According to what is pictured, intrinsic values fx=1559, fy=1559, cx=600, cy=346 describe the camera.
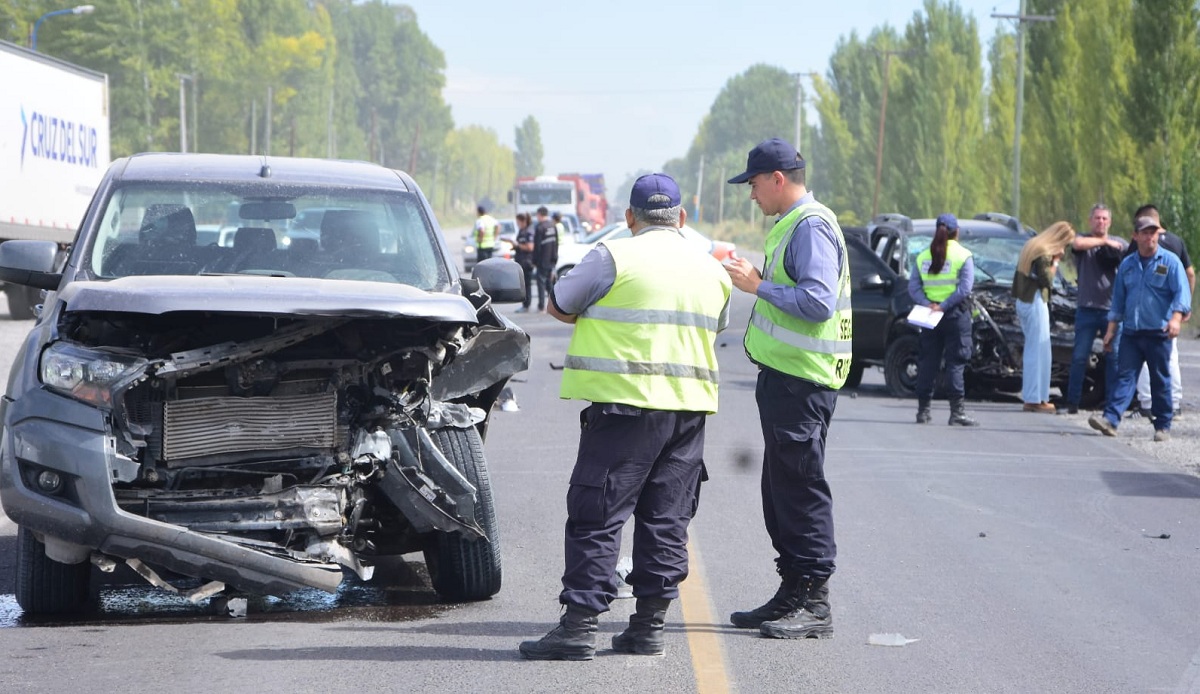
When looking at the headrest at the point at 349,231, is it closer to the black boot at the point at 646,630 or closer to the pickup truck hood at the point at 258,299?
the pickup truck hood at the point at 258,299

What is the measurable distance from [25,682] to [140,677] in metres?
0.37

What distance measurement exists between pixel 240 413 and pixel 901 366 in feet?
36.1

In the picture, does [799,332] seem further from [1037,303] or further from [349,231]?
[1037,303]

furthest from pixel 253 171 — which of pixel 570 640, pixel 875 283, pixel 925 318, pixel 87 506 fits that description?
pixel 875 283

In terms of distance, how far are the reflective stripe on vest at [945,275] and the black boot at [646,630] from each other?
8495 mm

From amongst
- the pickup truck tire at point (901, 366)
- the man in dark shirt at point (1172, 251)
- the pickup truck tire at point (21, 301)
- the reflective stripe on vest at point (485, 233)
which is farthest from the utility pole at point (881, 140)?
the man in dark shirt at point (1172, 251)

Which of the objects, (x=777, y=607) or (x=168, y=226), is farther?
(x=168, y=226)

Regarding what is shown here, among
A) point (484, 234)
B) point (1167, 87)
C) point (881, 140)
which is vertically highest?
point (881, 140)

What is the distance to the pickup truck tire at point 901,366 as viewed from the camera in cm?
1595

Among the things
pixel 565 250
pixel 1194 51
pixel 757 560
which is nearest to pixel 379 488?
pixel 757 560

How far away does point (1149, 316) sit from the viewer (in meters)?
12.7

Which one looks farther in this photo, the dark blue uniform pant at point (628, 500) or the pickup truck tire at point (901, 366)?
the pickup truck tire at point (901, 366)

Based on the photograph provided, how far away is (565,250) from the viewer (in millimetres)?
35125

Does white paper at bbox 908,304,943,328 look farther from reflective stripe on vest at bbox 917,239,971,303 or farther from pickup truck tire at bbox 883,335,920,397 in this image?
pickup truck tire at bbox 883,335,920,397
